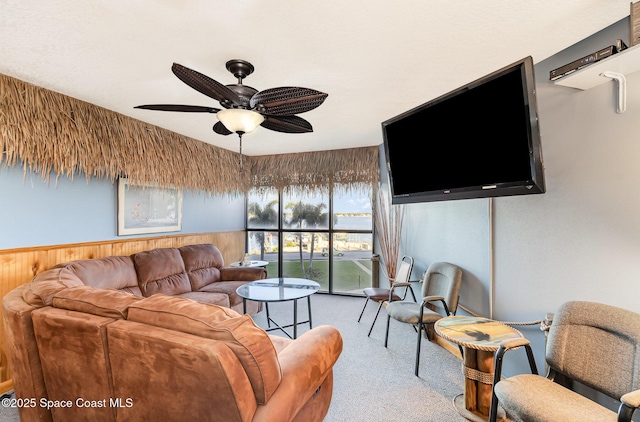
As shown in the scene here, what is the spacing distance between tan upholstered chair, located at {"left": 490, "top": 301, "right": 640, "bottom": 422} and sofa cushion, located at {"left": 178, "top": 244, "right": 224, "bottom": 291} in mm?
3334

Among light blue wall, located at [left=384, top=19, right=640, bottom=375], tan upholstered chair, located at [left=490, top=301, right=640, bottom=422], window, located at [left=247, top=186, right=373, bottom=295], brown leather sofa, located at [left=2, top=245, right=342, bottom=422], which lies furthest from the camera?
window, located at [left=247, top=186, right=373, bottom=295]

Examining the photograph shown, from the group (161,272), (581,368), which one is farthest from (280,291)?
(581,368)

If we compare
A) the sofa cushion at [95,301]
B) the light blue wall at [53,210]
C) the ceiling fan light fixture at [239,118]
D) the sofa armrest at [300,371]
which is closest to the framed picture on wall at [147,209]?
the light blue wall at [53,210]

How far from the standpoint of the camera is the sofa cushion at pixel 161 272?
10.6 ft

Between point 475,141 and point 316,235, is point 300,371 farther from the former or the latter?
point 316,235

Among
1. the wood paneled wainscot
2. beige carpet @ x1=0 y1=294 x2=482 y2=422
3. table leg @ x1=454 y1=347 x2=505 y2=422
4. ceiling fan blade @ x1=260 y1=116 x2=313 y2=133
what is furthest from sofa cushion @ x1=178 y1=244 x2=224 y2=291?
table leg @ x1=454 y1=347 x2=505 y2=422

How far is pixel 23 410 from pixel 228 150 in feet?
12.6

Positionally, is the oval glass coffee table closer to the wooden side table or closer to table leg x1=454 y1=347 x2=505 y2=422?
the wooden side table

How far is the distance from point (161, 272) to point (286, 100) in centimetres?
265

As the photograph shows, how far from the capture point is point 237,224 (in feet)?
17.9

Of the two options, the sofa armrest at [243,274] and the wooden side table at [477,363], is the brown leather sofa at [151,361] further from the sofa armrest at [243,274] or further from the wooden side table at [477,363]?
the sofa armrest at [243,274]

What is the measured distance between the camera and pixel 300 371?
56.7 inches

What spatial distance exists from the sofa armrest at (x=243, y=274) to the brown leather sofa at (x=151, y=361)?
7.08 feet

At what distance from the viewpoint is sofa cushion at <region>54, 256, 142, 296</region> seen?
8.55 feet
